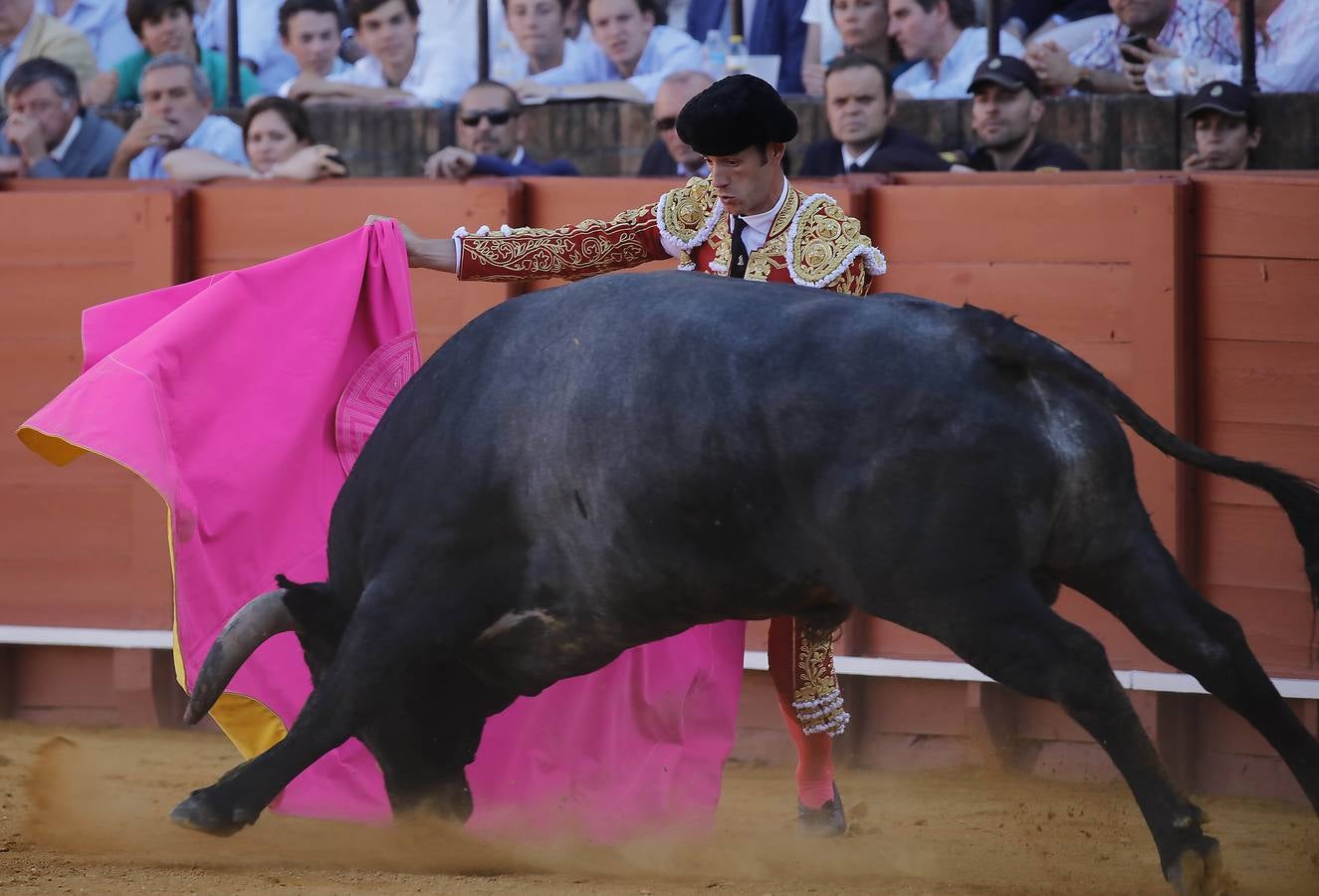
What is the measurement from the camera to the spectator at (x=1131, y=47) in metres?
5.32

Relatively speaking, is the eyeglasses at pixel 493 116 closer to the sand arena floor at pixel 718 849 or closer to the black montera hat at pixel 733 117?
the sand arena floor at pixel 718 849

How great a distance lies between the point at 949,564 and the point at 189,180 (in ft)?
11.5

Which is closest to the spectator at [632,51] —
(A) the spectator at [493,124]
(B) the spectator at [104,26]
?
(A) the spectator at [493,124]

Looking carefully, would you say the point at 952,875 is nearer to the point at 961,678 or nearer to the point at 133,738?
the point at 961,678

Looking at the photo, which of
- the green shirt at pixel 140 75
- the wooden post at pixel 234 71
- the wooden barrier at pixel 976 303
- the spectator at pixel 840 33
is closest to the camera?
the wooden barrier at pixel 976 303

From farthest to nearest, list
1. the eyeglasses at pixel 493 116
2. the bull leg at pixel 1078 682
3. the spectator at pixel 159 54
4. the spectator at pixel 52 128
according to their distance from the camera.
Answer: the spectator at pixel 159 54 < the spectator at pixel 52 128 < the eyeglasses at pixel 493 116 < the bull leg at pixel 1078 682

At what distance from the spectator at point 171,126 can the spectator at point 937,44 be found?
2.20 m

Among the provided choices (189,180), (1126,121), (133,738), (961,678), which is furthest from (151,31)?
(961,678)

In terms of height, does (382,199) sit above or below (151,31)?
below

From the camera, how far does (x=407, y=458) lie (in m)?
3.15

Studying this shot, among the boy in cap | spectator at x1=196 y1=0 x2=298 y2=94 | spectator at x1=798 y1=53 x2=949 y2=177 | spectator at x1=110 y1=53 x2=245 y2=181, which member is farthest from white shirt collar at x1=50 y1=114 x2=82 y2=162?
the boy in cap

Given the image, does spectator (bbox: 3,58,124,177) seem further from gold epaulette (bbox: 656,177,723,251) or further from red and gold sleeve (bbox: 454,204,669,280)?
gold epaulette (bbox: 656,177,723,251)

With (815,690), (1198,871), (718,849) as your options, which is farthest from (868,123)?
(1198,871)

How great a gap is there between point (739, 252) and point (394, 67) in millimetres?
3655
